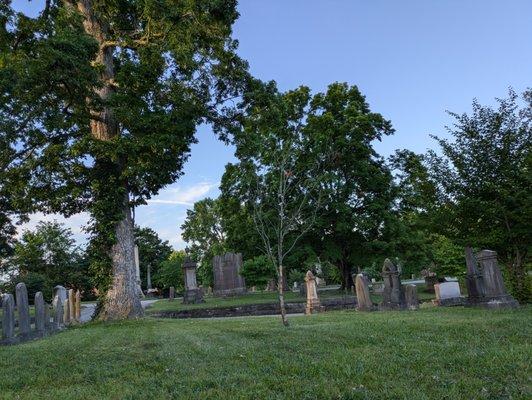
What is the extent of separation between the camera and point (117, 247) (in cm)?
1667

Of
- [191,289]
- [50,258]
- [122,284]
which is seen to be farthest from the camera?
[50,258]

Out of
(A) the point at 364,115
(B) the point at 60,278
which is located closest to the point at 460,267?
(A) the point at 364,115

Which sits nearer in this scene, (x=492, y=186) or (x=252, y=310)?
(x=492, y=186)

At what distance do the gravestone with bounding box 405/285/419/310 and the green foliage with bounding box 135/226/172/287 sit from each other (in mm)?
55204

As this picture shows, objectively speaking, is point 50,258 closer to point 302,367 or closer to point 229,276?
point 229,276

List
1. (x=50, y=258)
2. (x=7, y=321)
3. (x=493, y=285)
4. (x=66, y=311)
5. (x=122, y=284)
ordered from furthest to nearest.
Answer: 1. (x=50, y=258)
2. (x=66, y=311)
3. (x=122, y=284)
4. (x=493, y=285)
5. (x=7, y=321)

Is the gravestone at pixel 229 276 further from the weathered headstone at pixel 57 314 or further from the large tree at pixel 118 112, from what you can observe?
the weathered headstone at pixel 57 314

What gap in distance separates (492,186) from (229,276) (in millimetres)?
25548

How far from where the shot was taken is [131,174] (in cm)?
1548

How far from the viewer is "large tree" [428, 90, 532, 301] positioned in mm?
13273

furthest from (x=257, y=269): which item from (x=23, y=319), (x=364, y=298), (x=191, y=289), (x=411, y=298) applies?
(x=23, y=319)

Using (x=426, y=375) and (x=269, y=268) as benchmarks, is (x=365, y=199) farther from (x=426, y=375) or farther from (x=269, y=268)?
(x=426, y=375)

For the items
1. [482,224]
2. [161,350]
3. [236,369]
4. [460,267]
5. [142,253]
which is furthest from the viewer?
[142,253]

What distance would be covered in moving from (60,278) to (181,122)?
3352 cm
